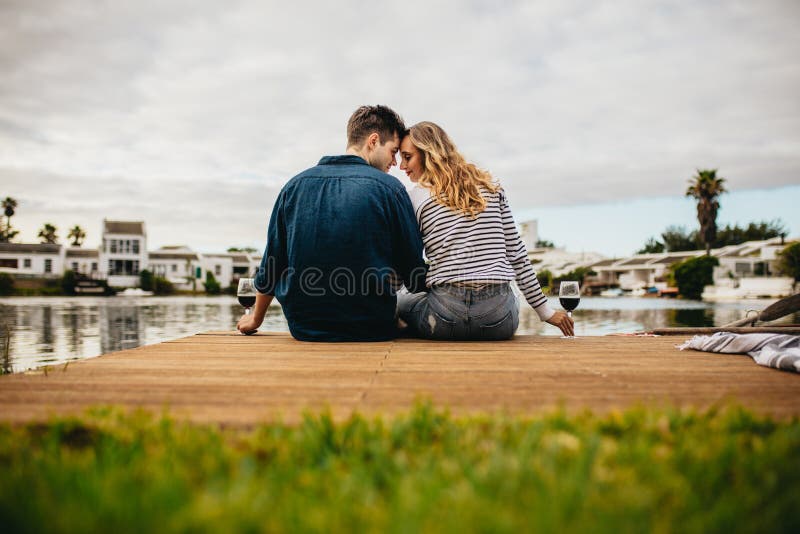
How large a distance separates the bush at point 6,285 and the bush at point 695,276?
52.7 meters

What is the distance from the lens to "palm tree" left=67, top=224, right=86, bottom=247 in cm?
6075

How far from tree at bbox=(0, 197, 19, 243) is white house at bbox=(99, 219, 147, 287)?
73.0 feet

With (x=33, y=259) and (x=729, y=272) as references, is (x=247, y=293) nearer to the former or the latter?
(x=729, y=272)

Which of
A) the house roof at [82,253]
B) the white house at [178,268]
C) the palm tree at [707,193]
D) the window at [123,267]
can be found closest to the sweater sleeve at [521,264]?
the palm tree at [707,193]

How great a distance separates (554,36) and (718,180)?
23.4 metres

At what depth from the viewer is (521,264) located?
291 centimetres

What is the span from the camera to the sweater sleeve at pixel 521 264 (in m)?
2.86

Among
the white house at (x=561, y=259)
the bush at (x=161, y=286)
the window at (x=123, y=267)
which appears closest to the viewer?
the bush at (x=161, y=286)

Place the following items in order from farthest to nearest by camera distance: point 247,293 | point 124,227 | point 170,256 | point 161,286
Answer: point 170,256, point 124,227, point 161,286, point 247,293

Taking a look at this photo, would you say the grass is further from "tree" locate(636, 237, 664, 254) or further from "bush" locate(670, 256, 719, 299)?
"tree" locate(636, 237, 664, 254)

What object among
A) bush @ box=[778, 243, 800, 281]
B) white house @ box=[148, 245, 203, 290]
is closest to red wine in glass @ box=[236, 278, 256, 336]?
bush @ box=[778, 243, 800, 281]

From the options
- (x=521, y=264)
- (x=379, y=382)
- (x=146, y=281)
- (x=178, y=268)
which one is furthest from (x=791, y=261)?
(x=178, y=268)

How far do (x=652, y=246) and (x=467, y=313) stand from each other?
2920 inches

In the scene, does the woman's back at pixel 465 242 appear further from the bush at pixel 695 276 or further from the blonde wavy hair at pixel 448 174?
the bush at pixel 695 276
